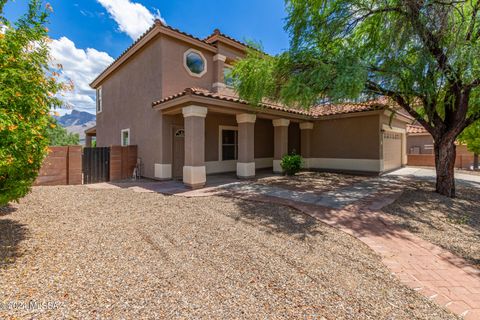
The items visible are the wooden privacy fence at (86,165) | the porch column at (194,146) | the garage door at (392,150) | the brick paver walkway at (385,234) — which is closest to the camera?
the brick paver walkway at (385,234)

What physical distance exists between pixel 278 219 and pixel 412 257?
100 inches

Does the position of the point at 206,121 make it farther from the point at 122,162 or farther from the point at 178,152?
the point at 122,162

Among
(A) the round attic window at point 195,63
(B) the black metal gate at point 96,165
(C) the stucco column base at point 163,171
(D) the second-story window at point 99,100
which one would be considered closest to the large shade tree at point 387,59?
(A) the round attic window at point 195,63

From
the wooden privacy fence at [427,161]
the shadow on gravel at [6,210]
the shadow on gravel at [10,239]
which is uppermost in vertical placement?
the wooden privacy fence at [427,161]

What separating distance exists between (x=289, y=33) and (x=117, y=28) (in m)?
9.98

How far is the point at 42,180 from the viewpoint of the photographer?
28.9ft

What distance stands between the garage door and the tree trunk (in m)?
4.93

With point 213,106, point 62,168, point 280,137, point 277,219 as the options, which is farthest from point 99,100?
point 277,219

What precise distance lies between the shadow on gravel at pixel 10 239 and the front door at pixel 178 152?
6244 mm

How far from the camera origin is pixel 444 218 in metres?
5.81

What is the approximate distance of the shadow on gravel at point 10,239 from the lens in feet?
11.0

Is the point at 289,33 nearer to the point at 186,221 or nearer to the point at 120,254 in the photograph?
the point at 186,221

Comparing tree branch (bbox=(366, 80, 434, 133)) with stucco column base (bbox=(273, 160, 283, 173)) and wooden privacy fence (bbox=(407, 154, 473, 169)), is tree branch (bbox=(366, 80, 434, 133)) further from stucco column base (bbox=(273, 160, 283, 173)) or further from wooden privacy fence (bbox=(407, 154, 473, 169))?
wooden privacy fence (bbox=(407, 154, 473, 169))

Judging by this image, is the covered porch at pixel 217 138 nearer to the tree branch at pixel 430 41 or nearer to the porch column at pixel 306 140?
the porch column at pixel 306 140
